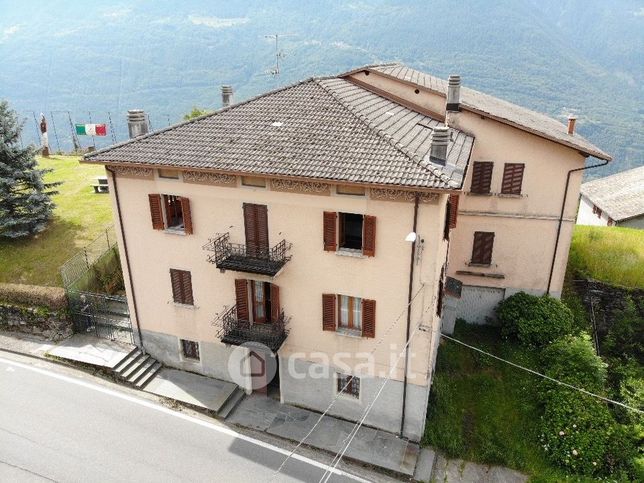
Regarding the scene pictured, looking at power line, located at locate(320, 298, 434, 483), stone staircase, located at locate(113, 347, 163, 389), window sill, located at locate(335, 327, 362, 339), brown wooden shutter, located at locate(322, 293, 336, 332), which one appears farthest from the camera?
stone staircase, located at locate(113, 347, 163, 389)

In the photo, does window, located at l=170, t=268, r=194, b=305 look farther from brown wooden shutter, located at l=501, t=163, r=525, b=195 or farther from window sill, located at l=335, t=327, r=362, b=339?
brown wooden shutter, located at l=501, t=163, r=525, b=195

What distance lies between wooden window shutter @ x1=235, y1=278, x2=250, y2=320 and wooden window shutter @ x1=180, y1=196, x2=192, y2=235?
2.57 metres

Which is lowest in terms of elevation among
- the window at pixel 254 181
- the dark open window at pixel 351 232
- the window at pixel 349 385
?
the window at pixel 349 385

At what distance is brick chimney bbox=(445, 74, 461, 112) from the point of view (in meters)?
21.6

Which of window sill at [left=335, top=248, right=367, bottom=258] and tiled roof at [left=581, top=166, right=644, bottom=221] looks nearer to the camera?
window sill at [left=335, top=248, right=367, bottom=258]

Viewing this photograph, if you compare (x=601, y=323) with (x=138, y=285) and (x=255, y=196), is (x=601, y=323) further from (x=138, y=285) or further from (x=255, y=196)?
(x=138, y=285)

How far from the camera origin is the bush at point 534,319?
22.5 m

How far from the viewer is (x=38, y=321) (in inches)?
840

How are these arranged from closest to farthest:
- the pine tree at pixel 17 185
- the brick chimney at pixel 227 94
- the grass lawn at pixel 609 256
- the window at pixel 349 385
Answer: the window at pixel 349 385 → the brick chimney at pixel 227 94 → the pine tree at pixel 17 185 → the grass lawn at pixel 609 256

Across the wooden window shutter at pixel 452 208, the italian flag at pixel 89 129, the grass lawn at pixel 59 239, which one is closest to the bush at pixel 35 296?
the grass lawn at pixel 59 239

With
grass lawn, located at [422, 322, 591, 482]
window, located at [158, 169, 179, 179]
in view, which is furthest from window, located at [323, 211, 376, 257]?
grass lawn, located at [422, 322, 591, 482]

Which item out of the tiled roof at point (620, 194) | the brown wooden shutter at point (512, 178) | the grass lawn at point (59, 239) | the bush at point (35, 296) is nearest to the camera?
the bush at point (35, 296)

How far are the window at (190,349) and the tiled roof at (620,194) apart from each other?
1145 inches

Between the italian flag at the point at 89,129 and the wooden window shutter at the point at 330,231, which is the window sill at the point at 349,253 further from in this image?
the italian flag at the point at 89,129
